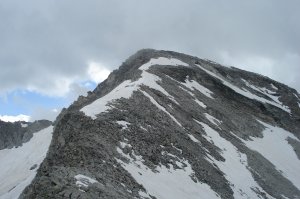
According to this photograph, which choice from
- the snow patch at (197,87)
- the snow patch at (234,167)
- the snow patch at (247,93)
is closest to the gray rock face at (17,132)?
the snow patch at (247,93)

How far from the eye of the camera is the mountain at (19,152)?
59.3m

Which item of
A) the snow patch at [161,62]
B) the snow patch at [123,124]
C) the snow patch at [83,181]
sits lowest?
the snow patch at [83,181]

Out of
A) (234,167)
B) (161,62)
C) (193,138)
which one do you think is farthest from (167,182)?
(161,62)

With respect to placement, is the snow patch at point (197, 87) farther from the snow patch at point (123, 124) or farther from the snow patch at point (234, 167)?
the snow patch at point (123, 124)

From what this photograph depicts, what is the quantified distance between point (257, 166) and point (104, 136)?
18.8 meters

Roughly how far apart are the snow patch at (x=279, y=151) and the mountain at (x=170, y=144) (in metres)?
0.18

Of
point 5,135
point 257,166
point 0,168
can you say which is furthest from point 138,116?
point 5,135

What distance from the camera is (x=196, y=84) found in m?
59.0

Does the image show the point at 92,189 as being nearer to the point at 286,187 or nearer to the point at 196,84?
the point at 286,187

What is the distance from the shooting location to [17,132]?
11038 centimetres

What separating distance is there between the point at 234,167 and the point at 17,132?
82.1 m

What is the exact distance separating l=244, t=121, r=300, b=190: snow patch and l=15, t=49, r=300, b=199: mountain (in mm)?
183

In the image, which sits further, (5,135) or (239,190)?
(5,135)

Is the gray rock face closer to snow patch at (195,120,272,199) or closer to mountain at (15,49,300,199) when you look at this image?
mountain at (15,49,300,199)
